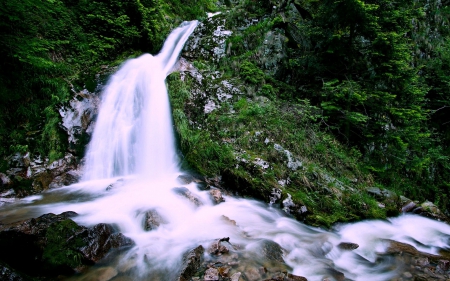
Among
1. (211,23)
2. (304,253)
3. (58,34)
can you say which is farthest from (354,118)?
(58,34)

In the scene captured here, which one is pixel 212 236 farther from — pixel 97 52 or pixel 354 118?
pixel 97 52

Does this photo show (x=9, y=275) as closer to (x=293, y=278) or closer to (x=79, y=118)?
(x=293, y=278)

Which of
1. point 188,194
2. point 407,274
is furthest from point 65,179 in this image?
point 407,274

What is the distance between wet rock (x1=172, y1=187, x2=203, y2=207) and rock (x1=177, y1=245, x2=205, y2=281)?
5.73 ft

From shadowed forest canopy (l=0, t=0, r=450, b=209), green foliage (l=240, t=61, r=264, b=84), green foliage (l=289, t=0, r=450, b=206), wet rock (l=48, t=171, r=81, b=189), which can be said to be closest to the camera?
wet rock (l=48, t=171, r=81, b=189)

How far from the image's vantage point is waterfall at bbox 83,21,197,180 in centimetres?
716

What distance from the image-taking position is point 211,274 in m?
3.36

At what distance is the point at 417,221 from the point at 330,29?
663 centimetres

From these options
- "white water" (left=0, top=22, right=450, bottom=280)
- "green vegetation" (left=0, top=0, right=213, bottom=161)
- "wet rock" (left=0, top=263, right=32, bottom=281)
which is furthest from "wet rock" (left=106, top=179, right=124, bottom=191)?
"wet rock" (left=0, top=263, right=32, bottom=281)

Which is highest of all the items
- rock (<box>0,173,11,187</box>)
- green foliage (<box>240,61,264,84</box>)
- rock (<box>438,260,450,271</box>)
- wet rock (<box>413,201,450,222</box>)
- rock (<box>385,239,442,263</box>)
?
green foliage (<box>240,61,264,84</box>)

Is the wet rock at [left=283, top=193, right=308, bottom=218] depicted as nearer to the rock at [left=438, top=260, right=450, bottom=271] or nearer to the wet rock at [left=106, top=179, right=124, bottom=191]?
the rock at [left=438, top=260, right=450, bottom=271]

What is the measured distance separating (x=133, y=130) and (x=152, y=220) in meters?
3.89

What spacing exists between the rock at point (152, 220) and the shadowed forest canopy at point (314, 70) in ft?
11.4

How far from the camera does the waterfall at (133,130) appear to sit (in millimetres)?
7160
